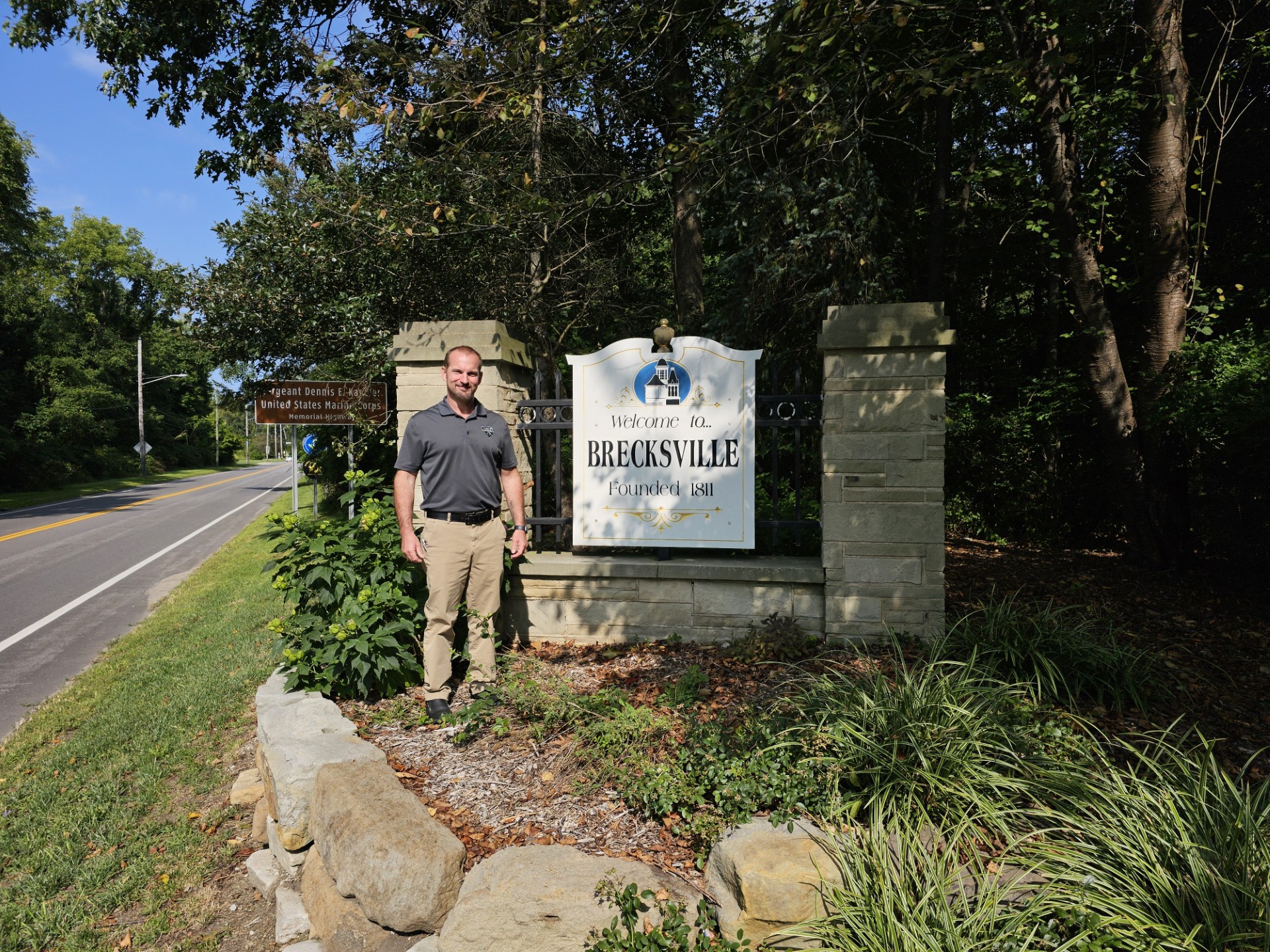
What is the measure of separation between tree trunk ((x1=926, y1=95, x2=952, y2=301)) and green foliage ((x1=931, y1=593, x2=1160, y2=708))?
538 cm

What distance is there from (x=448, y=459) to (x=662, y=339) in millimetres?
1578

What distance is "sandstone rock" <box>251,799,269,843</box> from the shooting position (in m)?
3.32

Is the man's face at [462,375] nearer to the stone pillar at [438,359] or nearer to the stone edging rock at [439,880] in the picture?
the stone pillar at [438,359]

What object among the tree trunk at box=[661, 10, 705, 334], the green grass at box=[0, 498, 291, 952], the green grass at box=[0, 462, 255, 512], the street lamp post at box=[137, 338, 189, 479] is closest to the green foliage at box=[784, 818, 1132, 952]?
the green grass at box=[0, 498, 291, 952]

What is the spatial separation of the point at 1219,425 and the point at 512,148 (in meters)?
6.76

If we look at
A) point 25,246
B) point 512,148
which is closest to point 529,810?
point 512,148

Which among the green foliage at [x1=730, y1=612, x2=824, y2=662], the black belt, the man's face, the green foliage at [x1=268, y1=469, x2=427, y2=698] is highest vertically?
the man's face

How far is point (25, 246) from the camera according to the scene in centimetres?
2330

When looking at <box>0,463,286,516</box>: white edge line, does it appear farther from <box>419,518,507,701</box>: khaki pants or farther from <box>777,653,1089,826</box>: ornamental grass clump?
<box>777,653,1089,826</box>: ornamental grass clump

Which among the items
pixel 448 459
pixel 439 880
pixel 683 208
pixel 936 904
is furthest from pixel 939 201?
pixel 439 880

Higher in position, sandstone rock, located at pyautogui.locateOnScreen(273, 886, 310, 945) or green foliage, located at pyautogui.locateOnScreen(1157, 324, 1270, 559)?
green foliage, located at pyautogui.locateOnScreen(1157, 324, 1270, 559)

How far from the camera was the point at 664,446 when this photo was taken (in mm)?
4629

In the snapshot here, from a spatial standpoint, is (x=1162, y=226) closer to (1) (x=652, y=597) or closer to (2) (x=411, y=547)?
(1) (x=652, y=597)

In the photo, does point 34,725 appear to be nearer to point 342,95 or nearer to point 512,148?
point 342,95
